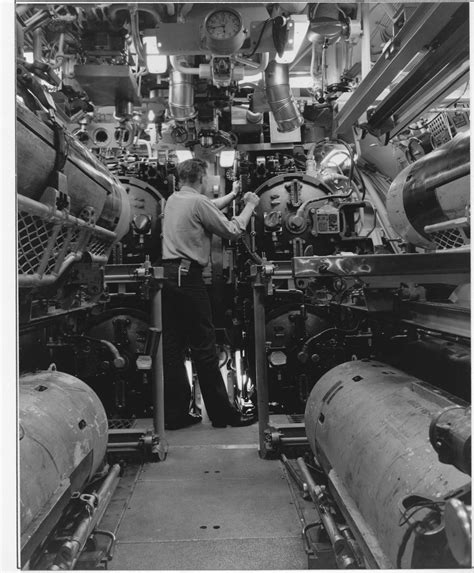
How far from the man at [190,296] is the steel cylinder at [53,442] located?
1283 mm

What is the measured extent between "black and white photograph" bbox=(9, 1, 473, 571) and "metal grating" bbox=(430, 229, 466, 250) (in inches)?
0.5

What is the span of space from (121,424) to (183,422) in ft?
1.63

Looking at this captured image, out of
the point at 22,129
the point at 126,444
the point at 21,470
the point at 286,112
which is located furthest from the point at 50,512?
the point at 286,112

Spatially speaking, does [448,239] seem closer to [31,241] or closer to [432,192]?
[432,192]

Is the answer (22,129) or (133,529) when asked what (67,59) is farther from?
(133,529)

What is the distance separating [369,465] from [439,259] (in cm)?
75

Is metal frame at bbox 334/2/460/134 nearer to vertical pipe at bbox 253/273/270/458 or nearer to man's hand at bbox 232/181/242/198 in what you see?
vertical pipe at bbox 253/273/270/458

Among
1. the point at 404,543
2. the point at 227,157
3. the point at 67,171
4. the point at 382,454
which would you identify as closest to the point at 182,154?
the point at 227,157

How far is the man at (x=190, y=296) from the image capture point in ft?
12.4

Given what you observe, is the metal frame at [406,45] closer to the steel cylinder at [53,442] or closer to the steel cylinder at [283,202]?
the steel cylinder at [53,442]

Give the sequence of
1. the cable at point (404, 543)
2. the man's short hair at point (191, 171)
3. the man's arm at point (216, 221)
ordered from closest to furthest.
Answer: the cable at point (404, 543) → the man's arm at point (216, 221) → the man's short hair at point (191, 171)

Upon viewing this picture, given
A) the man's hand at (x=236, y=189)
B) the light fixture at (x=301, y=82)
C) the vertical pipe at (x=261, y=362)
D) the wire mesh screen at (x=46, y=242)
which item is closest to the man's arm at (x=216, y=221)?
the vertical pipe at (x=261, y=362)

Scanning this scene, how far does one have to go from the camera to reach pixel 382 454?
171 centimetres

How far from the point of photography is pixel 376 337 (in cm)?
289
